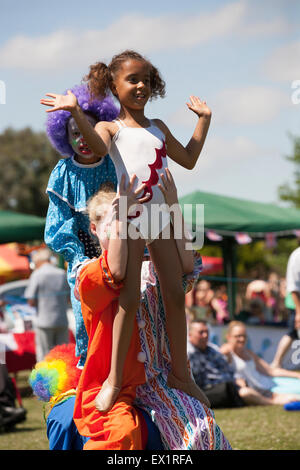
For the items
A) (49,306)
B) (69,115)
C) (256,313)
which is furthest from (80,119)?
(256,313)

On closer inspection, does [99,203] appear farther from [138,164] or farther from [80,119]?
[80,119]

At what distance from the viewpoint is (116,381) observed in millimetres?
2818

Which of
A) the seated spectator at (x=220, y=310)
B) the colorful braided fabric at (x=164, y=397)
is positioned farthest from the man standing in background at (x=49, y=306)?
the colorful braided fabric at (x=164, y=397)

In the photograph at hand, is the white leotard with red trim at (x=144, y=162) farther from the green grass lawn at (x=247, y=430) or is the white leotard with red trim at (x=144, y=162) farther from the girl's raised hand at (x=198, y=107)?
the green grass lawn at (x=247, y=430)

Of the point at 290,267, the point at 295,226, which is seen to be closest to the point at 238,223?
the point at 295,226

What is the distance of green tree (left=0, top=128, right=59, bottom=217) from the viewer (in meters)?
41.5

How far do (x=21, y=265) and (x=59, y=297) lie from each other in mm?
12200

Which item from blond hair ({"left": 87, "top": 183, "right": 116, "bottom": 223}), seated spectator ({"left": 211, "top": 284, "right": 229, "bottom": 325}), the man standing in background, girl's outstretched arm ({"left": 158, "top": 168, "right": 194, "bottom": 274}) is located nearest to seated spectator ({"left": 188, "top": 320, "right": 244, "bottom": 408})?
the man standing in background

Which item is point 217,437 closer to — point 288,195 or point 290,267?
point 290,267

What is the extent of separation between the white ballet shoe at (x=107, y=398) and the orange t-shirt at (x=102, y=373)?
0.04 m

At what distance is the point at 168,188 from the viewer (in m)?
2.97

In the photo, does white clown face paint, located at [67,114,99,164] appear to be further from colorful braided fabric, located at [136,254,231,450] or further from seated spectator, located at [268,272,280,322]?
seated spectator, located at [268,272,280,322]

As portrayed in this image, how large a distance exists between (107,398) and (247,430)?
3.93m

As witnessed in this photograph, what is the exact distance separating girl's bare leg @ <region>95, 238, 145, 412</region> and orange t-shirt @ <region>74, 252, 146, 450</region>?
5 cm
